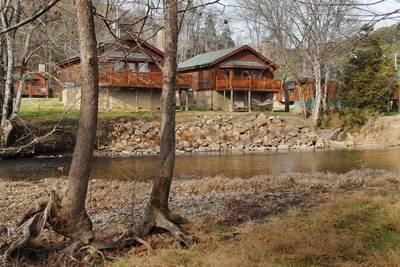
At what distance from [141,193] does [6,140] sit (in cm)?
1201

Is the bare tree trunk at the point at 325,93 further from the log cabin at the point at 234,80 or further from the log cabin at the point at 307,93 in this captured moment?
the log cabin at the point at 234,80

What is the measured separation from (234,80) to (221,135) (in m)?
9.65

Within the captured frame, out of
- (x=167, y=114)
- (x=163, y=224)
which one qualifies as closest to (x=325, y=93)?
(x=167, y=114)

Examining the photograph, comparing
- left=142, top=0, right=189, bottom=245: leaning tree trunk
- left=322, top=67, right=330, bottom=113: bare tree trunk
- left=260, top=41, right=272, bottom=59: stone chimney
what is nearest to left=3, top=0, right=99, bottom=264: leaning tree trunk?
left=142, top=0, right=189, bottom=245: leaning tree trunk

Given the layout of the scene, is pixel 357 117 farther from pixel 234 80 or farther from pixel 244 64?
pixel 244 64

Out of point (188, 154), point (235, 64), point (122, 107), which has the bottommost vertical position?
point (188, 154)

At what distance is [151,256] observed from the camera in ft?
18.2

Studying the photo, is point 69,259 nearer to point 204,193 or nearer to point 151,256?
point 151,256

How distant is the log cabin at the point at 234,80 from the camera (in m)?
38.5

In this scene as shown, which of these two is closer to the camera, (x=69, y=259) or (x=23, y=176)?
(x=69, y=259)

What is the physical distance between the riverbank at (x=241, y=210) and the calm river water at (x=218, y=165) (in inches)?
149

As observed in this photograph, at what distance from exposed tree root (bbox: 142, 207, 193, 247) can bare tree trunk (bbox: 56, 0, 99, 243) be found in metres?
1.01

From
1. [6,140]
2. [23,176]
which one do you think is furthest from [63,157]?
[23,176]

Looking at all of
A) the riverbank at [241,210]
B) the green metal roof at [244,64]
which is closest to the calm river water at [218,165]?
the riverbank at [241,210]
